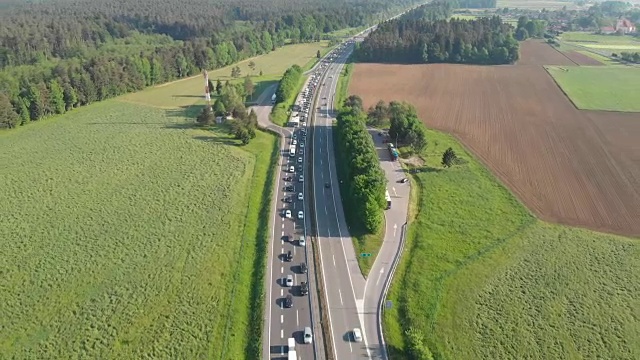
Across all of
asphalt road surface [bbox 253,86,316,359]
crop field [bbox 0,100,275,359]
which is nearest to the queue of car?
asphalt road surface [bbox 253,86,316,359]

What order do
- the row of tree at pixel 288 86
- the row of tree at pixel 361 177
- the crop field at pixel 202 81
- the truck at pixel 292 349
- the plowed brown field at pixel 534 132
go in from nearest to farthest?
the truck at pixel 292 349, the row of tree at pixel 361 177, the plowed brown field at pixel 534 132, the row of tree at pixel 288 86, the crop field at pixel 202 81

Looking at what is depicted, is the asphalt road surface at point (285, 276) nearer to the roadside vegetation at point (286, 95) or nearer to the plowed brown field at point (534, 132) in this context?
the roadside vegetation at point (286, 95)

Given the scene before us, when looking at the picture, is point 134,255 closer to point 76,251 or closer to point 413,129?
point 76,251

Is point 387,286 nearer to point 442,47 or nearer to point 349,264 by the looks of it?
point 349,264

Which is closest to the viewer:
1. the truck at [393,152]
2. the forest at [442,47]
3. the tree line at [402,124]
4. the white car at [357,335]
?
the white car at [357,335]

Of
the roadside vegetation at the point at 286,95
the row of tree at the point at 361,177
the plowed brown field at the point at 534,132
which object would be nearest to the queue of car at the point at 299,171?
the roadside vegetation at the point at 286,95

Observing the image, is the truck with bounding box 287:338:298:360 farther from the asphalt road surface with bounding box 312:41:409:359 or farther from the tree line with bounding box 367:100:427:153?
the tree line with bounding box 367:100:427:153
